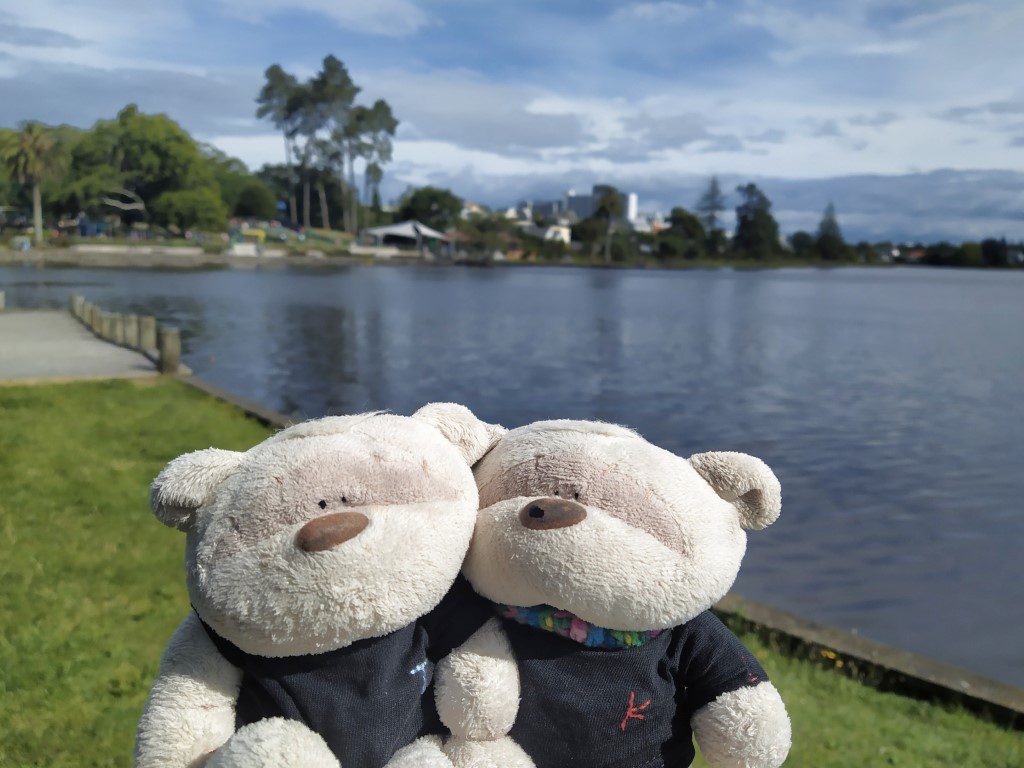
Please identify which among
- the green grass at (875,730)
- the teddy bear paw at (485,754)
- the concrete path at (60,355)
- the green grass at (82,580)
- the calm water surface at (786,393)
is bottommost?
the calm water surface at (786,393)

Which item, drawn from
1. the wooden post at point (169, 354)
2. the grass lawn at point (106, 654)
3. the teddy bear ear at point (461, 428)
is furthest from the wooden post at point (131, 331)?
the teddy bear ear at point (461, 428)

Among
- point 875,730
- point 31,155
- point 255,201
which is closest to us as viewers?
point 875,730

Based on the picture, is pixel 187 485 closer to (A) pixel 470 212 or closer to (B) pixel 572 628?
(B) pixel 572 628

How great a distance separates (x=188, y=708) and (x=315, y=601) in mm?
Result: 367

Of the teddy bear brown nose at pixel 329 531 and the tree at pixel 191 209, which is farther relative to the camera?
the tree at pixel 191 209

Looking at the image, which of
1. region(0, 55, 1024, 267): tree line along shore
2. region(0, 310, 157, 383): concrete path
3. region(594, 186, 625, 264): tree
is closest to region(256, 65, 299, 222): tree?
region(0, 55, 1024, 267): tree line along shore

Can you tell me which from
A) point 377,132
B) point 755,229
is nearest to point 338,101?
point 377,132

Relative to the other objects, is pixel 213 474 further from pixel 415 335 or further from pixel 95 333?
pixel 415 335

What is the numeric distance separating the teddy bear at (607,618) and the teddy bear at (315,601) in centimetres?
8

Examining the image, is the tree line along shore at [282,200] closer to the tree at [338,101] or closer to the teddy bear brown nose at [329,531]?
the tree at [338,101]

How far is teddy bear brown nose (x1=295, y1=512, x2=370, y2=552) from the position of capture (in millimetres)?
1556

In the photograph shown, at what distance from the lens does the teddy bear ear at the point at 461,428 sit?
1.93m

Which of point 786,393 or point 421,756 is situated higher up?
point 421,756

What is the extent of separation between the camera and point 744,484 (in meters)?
1.86
